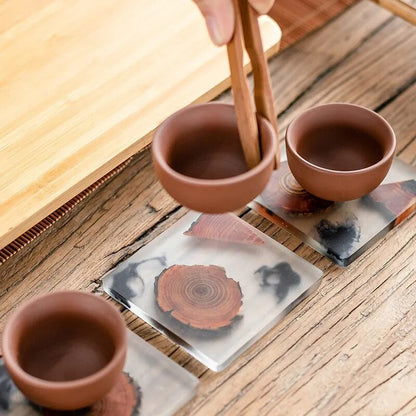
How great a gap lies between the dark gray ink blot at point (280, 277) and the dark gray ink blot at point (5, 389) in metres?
0.36

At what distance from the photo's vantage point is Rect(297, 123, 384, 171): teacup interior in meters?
1.30

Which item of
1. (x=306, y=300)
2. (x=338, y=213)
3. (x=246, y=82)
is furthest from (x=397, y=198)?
(x=246, y=82)

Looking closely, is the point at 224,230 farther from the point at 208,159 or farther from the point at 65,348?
the point at 65,348

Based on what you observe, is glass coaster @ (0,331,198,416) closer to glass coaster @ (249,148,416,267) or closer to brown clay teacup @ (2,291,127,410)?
brown clay teacup @ (2,291,127,410)

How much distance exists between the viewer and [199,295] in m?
1.20

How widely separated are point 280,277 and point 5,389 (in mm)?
399

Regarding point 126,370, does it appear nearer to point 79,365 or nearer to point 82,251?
point 79,365

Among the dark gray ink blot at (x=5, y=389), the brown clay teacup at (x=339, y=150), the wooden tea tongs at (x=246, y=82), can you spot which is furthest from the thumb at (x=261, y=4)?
the dark gray ink blot at (x=5, y=389)

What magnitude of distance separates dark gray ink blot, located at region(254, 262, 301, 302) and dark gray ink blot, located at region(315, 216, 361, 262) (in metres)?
0.07

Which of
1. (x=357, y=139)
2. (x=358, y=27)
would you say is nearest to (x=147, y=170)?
(x=357, y=139)

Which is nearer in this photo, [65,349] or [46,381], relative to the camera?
[46,381]

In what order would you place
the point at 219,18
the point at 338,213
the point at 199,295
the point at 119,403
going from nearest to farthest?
the point at 219,18 → the point at 119,403 → the point at 199,295 → the point at 338,213

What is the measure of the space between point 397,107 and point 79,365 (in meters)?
0.76

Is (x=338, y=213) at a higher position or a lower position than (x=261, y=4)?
lower
